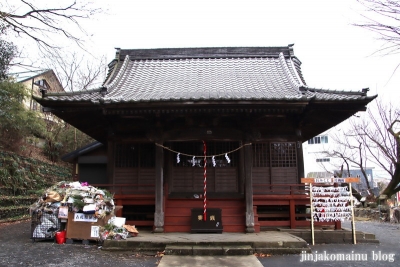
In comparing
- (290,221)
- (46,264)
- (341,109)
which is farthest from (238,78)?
(46,264)

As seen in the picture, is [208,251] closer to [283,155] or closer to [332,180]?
[332,180]

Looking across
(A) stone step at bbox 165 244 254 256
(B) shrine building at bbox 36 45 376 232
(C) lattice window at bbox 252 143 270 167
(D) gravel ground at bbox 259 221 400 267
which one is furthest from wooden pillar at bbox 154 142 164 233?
(D) gravel ground at bbox 259 221 400 267

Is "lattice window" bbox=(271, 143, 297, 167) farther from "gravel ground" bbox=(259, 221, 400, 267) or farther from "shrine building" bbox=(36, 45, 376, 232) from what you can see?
"gravel ground" bbox=(259, 221, 400, 267)

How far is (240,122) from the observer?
960 cm

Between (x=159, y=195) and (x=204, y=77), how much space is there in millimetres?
5041

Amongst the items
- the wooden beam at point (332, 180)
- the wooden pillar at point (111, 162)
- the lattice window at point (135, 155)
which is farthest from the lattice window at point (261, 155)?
the wooden pillar at point (111, 162)

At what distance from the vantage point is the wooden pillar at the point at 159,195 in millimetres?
9016

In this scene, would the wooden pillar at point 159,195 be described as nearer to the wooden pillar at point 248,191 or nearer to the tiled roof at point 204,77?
the tiled roof at point 204,77

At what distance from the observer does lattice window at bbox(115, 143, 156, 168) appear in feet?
34.3

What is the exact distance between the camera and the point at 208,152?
10.3 m

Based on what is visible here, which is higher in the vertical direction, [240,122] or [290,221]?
[240,122]

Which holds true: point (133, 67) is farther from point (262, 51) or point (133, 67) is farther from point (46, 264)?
point (46, 264)

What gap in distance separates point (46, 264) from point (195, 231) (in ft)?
12.8

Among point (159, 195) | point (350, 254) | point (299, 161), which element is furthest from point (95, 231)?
point (299, 161)
